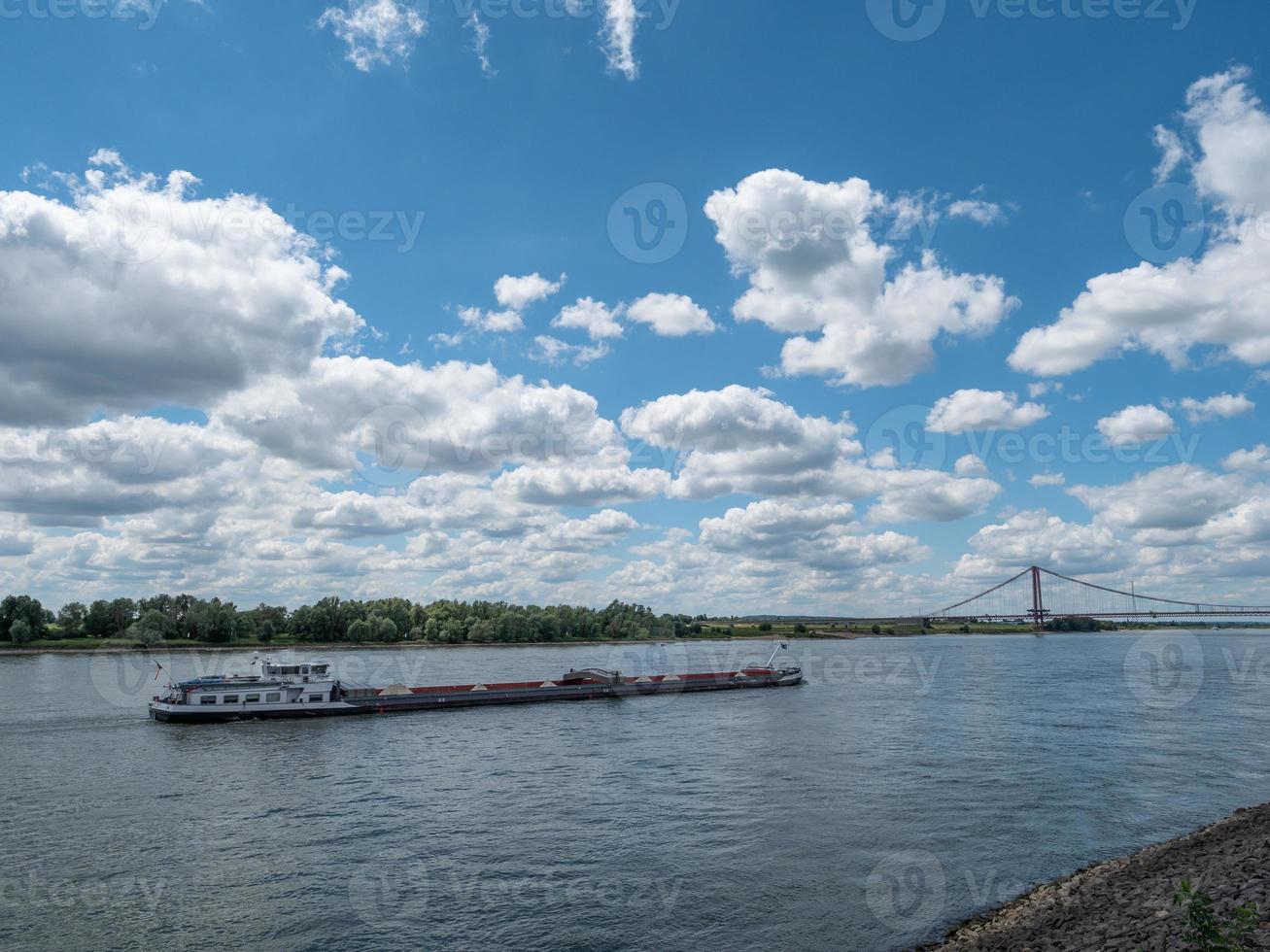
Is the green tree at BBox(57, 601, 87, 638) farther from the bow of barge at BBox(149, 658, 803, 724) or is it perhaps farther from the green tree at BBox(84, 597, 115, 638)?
the bow of barge at BBox(149, 658, 803, 724)

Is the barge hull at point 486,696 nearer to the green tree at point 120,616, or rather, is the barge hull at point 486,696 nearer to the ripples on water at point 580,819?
the ripples on water at point 580,819

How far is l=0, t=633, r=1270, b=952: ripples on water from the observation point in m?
26.1

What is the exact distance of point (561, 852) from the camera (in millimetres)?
32719

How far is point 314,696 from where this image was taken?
78.3 m

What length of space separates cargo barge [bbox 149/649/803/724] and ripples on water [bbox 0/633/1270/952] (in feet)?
8.96

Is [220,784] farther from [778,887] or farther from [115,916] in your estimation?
[778,887]

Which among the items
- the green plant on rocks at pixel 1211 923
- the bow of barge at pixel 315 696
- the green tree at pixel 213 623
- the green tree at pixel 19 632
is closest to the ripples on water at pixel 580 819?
the bow of barge at pixel 315 696

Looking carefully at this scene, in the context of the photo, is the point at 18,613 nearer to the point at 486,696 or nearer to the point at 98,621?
the point at 98,621

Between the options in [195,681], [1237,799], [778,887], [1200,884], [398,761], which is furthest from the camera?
[195,681]

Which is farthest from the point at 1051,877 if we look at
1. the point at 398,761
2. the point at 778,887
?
the point at 398,761

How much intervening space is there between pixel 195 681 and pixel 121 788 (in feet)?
105

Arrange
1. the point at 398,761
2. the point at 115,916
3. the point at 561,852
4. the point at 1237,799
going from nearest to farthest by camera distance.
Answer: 1. the point at 115,916
2. the point at 561,852
3. the point at 1237,799
4. the point at 398,761

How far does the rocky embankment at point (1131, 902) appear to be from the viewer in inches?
794

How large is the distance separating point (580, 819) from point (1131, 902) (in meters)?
22.9
